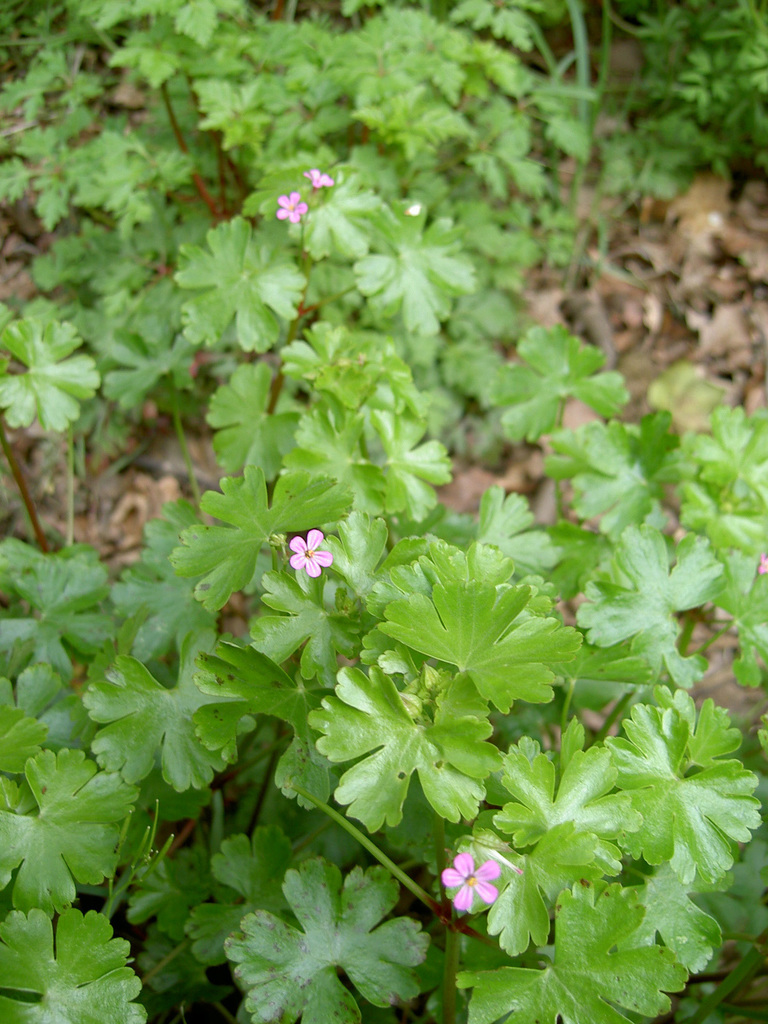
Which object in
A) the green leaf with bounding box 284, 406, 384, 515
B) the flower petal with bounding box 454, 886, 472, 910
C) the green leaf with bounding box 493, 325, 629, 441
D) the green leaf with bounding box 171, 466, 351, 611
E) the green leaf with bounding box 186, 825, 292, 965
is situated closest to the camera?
the flower petal with bounding box 454, 886, 472, 910

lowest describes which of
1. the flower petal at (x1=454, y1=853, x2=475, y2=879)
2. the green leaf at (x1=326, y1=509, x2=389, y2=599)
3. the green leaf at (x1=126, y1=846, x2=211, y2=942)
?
the green leaf at (x1=126, y1=846, x2=211, y2=942)

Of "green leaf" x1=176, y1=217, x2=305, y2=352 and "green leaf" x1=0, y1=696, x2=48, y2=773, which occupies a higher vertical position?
"green leaf" x1=176, y1=217, x2=305, y2=352

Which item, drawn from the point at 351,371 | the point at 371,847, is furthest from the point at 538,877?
the point at 351,371

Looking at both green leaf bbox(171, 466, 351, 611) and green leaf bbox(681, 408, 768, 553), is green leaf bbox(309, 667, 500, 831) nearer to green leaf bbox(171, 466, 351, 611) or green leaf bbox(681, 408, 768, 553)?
green leaf bbox(171, 466, 351, 611)

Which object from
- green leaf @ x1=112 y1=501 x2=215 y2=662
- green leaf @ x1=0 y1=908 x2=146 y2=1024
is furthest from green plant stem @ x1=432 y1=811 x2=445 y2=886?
green leaf @ x1=112 y1=501 x2=215 y2=662

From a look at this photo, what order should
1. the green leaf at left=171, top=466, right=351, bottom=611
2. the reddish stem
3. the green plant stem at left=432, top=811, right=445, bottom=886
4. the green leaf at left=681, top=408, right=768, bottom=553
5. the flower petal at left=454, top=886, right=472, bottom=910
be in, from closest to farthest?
the flower petal at left=454, top=886, right=472, bottom=910
the green plant stem at left=432, top=811, right=445, bottom=886
the green leaf at left=171, top=466, right=351, bottom=611
the green leaf at left=681, top=408, right=768, bottom=553
the reddish stem

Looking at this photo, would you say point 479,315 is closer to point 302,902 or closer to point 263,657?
point 263,657

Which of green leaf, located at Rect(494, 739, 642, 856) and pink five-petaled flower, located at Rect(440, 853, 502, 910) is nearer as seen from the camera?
pink five-petaled flower, located at Rect(440, 853, 502, 910)

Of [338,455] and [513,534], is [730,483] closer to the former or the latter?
[513,534]
